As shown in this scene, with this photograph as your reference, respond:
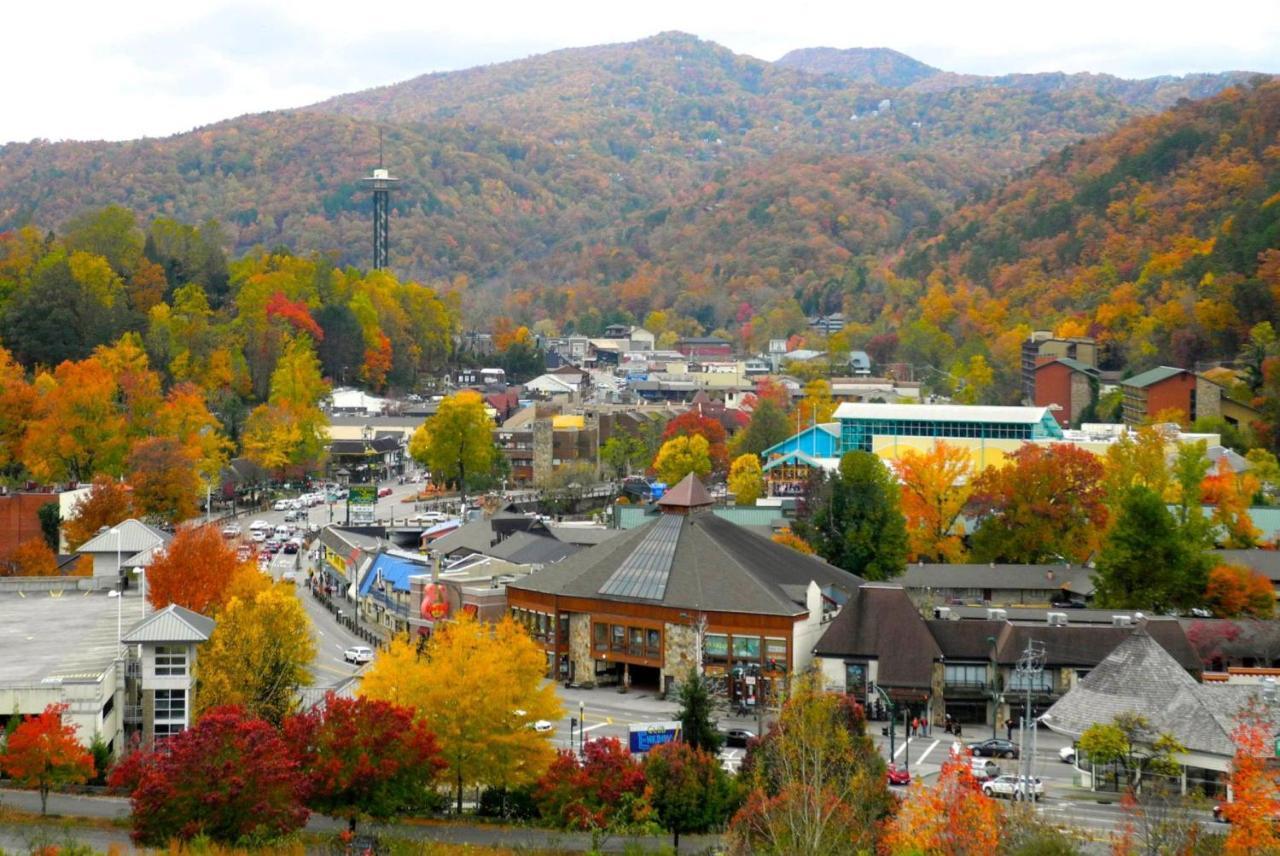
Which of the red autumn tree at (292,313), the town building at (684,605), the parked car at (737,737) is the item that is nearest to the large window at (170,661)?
the parked car at (737,737)

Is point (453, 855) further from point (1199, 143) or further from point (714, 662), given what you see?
point (1199, 143)

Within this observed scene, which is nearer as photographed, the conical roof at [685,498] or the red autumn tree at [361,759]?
the red autumn tree at [361,759]

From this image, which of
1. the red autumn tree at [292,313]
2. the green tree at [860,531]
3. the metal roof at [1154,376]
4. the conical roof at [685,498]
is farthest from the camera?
the red autumn tree at [292,313]

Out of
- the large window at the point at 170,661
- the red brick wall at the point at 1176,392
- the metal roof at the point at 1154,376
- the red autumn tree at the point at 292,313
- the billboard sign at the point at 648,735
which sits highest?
the red autumn tree at the point at 292,313

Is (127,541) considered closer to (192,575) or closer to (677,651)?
(192,575)

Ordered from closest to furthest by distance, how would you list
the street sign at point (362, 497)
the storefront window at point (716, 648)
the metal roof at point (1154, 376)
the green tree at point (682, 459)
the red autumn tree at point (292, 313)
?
the storefront window at point (716, 648) → the street sign at point (362, 497) → the green tree at point (682, 459) → the metal roof at point (1154, 376) → the red autumn tree at point (292, 313)

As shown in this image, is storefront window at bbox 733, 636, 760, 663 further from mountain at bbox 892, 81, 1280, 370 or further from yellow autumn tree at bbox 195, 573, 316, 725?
mountain at bbox 892, 81, 1280, 370

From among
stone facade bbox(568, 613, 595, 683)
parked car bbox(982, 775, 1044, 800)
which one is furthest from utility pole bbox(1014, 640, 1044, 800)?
stone facade bbox(568, 613, 595, 683)

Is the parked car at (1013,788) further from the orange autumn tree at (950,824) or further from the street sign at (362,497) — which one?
the street sign at (362,497)
